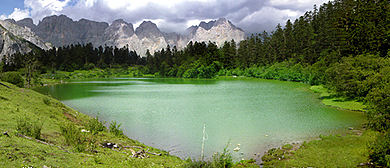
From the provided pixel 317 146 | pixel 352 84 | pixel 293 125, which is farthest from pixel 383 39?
pixel 317 146

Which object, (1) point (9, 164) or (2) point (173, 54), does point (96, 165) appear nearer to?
(1) point (9, 164)

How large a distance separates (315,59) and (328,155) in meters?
71.7

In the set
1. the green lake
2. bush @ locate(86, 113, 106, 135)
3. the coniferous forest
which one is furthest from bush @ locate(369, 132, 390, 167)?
bush @ locate(86, 113, 106, 135)

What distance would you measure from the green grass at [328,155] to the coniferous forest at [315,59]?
927 mm

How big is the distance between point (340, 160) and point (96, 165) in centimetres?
971

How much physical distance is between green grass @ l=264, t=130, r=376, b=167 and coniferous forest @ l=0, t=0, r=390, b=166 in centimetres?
93

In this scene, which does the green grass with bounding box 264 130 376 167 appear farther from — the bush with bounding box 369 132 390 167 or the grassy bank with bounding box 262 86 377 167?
the bush with bounding box 369 132 390 167

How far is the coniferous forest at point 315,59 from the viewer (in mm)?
17594

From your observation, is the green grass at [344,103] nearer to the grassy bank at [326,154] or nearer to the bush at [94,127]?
the grassy bank at [326,154]

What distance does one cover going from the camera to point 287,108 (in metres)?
26.4

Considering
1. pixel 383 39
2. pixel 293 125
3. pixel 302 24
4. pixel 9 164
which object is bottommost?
pixel 293 125

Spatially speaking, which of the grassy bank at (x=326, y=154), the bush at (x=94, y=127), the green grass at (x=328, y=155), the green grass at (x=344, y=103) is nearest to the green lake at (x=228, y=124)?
the green grass at (x=344, y=103)

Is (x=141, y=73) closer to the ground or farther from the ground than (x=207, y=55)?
closer to the ground

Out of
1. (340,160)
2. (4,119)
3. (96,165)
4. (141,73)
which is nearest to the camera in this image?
(96,165)
